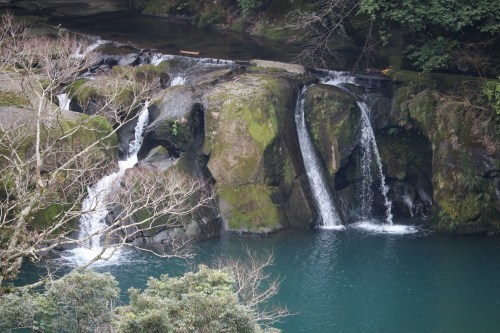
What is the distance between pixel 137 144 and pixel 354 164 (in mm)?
7841

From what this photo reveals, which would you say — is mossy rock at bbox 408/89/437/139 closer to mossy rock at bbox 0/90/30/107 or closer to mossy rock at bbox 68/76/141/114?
mossy rock at bbox 68/76/141/114

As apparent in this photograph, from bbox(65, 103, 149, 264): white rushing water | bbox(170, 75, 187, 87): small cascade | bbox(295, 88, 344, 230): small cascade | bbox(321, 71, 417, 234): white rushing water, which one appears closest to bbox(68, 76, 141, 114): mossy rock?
bbox(65, 103, 149, 264): white rushing water

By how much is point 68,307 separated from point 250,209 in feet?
40.3

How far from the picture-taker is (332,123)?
2641 cm

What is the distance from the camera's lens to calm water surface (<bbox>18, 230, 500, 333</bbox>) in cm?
1962

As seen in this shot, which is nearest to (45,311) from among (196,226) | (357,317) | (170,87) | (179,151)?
(357,317)

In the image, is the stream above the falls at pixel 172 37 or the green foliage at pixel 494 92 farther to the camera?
the stream above the falls at pixel 172 37

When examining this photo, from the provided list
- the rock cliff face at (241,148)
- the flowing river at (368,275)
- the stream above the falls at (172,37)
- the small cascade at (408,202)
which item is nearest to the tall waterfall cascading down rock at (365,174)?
the rock cliff face at (241,148)

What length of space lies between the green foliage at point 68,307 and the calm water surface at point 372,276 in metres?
6.75

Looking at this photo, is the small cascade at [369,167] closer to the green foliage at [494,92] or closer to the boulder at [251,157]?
the boulder at [251,157]

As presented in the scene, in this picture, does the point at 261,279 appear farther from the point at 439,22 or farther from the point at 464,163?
the point at 439,22

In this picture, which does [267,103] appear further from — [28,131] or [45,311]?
[45,311]

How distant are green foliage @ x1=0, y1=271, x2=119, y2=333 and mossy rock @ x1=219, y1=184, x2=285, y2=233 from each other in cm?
1179

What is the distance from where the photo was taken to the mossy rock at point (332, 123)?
26.3 metres
